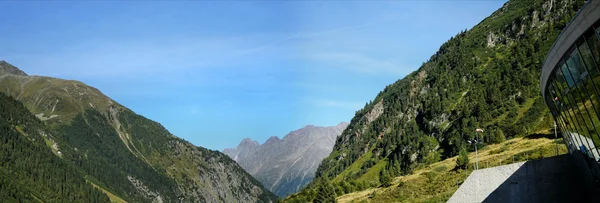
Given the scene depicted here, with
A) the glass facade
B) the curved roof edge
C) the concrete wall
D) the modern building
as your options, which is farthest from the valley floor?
the curved roof edge

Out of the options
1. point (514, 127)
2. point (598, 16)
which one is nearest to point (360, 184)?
point (514, 127)

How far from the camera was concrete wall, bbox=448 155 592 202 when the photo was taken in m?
46.3

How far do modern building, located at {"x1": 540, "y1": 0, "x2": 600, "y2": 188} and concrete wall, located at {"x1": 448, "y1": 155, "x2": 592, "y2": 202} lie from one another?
594 inches

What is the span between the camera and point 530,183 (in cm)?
5050

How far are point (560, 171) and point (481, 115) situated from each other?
156610mm

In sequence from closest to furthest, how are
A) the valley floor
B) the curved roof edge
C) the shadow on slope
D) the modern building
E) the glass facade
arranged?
the curved roof edge < the modern building < the glass facade < the shadow on slope < the valley floor

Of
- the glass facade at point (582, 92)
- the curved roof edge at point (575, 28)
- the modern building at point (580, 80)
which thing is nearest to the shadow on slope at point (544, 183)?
the modern building at point (580, 80)

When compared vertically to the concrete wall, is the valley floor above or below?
above

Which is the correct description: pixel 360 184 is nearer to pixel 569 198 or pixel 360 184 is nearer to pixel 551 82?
pixel 569 198

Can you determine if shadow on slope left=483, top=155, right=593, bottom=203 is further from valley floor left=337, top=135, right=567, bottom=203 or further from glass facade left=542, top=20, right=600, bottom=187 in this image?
valley floor left=337, top=135, right=567, bottom=203

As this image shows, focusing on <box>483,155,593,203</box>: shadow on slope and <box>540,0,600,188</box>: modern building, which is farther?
<box>483,155,593,203</box>: shadow on slope

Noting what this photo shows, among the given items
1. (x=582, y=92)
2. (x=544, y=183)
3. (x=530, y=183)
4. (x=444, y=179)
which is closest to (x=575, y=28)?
(x=582, y=92)

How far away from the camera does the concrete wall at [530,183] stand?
152 ft

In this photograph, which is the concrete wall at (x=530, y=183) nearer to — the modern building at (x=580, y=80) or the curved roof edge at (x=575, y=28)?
the modern building at (x=580, y=80)
